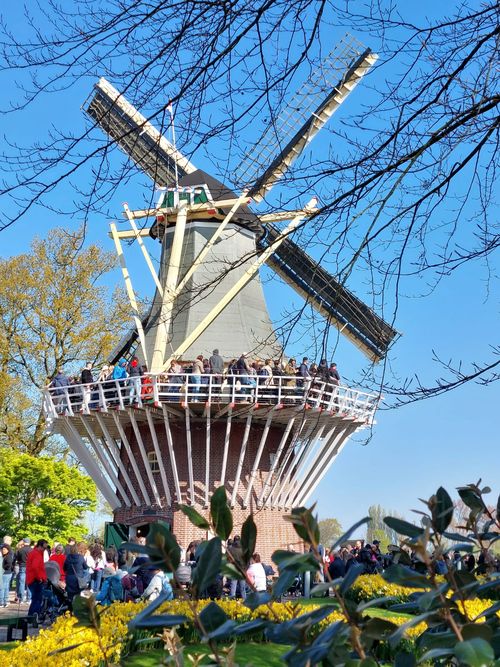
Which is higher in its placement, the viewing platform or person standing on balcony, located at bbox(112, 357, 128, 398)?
person standing on balcony, located at bbox(112, 357, 128, 398)

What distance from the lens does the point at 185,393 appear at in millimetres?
20000

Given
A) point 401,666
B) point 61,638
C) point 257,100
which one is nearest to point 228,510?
point 401,666

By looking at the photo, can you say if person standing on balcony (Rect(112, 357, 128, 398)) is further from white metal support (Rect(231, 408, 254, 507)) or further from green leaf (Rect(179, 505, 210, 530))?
green leaf (Rect(179, 505, 210, 530))

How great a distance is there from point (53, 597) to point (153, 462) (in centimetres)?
996

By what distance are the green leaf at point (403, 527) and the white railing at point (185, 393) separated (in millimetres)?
17315

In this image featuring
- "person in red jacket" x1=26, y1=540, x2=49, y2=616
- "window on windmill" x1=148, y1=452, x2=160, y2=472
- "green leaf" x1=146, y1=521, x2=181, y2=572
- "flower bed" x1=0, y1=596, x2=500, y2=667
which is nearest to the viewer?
"green leaf" x1=146, y1=521, x2=181, y2=572

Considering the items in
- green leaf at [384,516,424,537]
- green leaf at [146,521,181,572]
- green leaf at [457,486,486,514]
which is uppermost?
green leaf at [457,486,486,514]

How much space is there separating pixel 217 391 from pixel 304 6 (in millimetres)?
16741

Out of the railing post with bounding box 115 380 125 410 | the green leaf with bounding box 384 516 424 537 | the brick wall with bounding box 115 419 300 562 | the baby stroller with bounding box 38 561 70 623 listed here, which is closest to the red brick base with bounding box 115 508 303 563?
the brick wall with bounding box 115 419 300 562

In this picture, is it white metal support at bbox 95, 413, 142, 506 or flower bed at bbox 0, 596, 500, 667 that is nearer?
flower bed at bbox 0, 596, 500, 667

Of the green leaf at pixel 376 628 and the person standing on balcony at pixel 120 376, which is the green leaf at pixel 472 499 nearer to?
the green leaf at pixel 376 628

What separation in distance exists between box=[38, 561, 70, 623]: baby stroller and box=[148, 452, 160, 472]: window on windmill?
9.25m

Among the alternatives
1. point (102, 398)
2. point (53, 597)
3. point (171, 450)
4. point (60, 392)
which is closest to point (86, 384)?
point (102, 398)

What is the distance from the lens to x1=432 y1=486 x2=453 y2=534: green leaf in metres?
1.91
